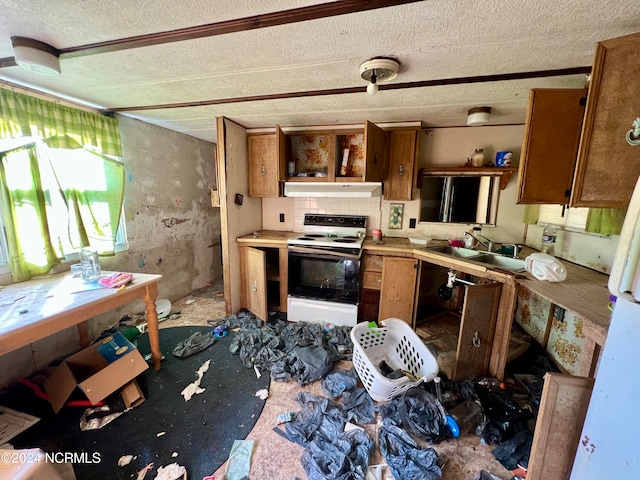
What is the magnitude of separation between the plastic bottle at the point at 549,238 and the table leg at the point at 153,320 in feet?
10.6

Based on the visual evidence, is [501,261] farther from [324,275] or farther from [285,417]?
[285,417]

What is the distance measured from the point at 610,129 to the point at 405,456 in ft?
5.87

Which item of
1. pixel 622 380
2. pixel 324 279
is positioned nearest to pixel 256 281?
pixel 324 279

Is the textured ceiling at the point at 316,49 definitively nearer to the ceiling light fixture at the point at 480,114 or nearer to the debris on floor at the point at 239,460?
the ceiling light fixture at the point at 480,114

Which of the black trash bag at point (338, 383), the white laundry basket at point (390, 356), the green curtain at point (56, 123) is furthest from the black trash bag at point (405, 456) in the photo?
the green curtain at point (56, 123)

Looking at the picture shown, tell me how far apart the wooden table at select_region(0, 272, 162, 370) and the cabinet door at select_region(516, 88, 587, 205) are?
100 inches

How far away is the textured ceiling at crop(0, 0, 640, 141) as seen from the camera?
99 centimetres

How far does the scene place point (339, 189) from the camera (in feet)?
8.77

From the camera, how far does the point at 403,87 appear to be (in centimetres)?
170

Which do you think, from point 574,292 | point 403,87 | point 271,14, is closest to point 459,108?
point 403,87

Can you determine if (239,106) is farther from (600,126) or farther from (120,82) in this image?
(600,126)

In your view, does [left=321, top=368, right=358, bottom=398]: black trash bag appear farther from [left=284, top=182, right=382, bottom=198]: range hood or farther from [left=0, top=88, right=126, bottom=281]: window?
[left=0, top=88, right=126, bottom=281]: window

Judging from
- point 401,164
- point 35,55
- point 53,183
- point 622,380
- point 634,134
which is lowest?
point 622,380

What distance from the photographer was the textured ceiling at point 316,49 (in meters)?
0.99
